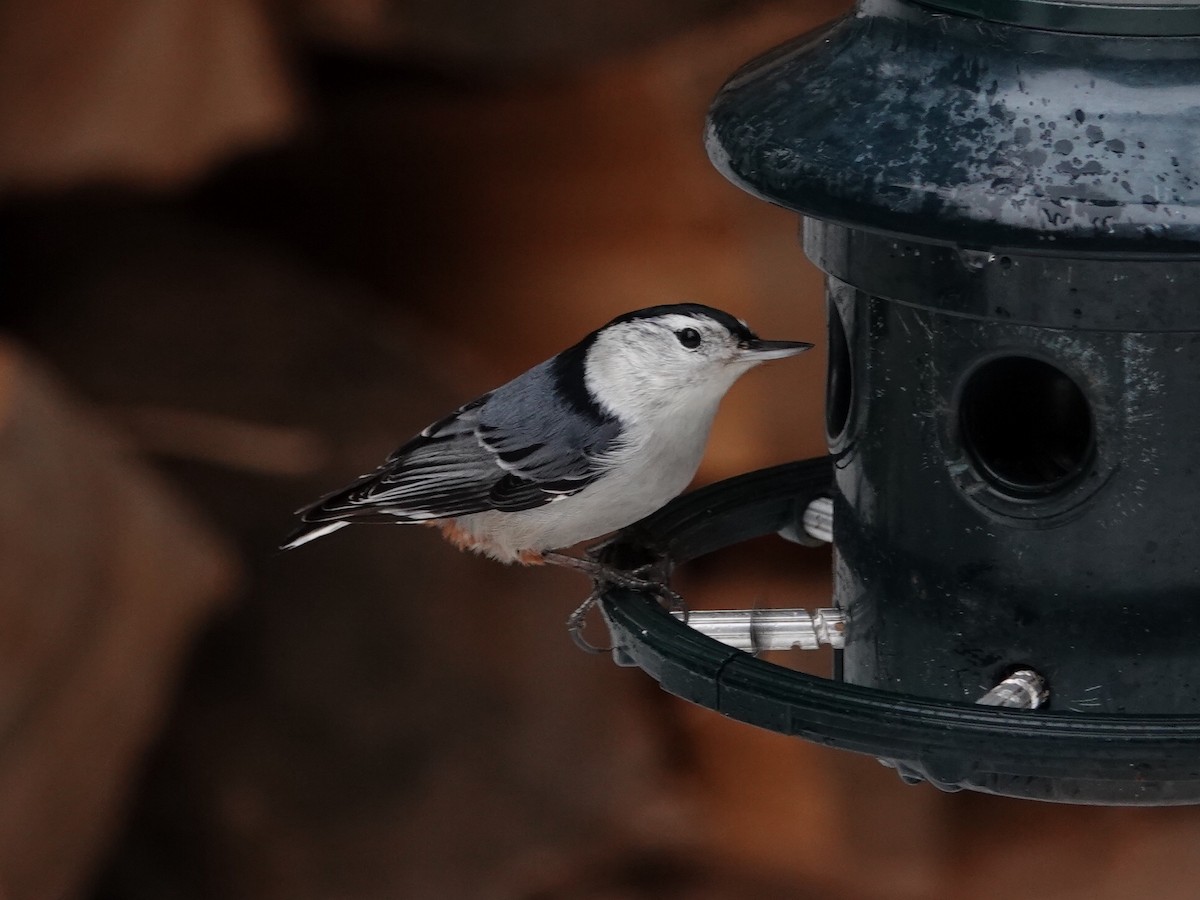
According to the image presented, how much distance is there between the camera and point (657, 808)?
11.6ft

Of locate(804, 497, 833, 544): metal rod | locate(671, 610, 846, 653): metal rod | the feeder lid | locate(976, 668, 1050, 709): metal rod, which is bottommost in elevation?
locate(804, 497, 833, 544): metal rod

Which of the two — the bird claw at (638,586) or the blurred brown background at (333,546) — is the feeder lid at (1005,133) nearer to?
the bird claw at (638,586)

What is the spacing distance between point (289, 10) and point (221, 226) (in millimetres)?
468

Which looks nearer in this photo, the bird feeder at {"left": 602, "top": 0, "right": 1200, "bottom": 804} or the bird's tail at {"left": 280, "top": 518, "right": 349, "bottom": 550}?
the bird feeder at {"left": 602, "top": 0, "right": 1200, "bottom": 804}

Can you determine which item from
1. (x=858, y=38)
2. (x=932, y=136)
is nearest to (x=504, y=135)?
(x=858, y=38)

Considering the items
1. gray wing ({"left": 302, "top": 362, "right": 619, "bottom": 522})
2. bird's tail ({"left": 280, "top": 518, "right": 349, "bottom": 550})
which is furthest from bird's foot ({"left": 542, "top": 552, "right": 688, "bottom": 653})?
bird's tail ({"left": 280, "top": 518, "right": 349, "bottom": 550})

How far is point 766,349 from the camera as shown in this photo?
2.30 meters

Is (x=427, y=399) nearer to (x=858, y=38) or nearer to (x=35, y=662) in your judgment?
(x=35, y=662)

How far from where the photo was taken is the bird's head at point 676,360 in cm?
235

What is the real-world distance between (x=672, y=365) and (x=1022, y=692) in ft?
2.26

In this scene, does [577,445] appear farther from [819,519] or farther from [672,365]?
[819,519]

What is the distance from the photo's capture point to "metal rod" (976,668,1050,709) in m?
1.87

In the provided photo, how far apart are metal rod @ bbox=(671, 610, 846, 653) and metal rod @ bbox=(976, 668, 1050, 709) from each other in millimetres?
263

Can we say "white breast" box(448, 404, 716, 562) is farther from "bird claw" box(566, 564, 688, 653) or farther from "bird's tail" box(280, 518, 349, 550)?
"bird's tail" box(280, 518, 349, 550)
